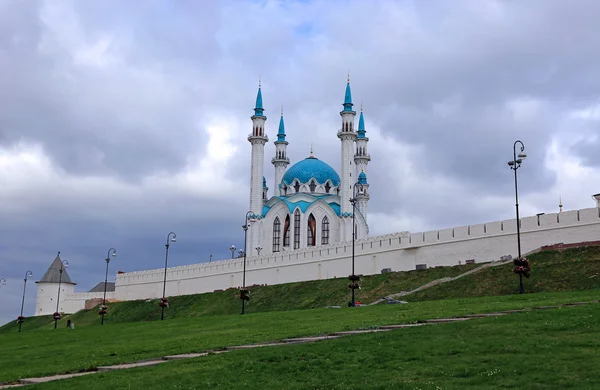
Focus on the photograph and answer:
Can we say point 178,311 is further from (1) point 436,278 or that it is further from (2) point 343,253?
(1) point 436,278

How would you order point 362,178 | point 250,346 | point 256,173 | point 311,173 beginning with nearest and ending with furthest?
point 250,346
point 256,173
point 362,178
point 311,173

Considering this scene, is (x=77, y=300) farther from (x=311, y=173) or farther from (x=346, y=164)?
(x=346, y=164)

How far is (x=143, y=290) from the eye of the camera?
84.4m

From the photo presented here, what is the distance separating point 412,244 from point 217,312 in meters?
Answer: 15.4

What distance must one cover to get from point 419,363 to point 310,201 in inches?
2865

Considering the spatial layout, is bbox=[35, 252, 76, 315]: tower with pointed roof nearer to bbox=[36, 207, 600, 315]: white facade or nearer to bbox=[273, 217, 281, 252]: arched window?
bbox=[36, 207, 600, 315]: white facade

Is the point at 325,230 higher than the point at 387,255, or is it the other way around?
the point at 325,230

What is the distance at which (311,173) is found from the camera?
9062 cm

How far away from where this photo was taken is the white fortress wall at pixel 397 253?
4297 centimetres

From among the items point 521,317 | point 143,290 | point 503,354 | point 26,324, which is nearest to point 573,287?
point 521,317

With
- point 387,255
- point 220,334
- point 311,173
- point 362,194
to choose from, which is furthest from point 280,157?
point 220,334

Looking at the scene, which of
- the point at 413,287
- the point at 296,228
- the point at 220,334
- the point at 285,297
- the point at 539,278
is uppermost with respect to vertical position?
the point at 296,228

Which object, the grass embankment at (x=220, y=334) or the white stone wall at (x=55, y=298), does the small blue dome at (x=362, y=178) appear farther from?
the grass embankment at (x=220, y=334)

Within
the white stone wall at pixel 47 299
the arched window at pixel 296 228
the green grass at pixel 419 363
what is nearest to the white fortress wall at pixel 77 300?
the white stone wall at pixel 47 299
